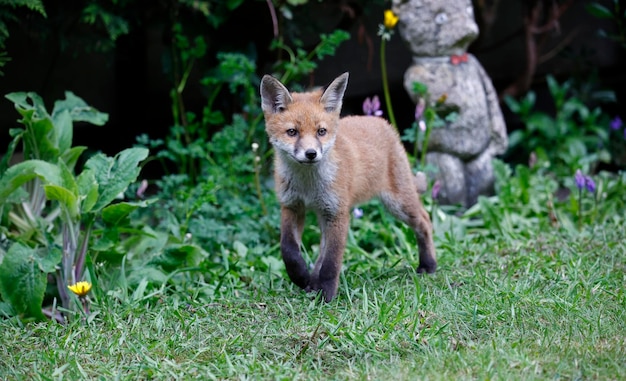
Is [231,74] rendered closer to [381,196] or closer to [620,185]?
[381,196]

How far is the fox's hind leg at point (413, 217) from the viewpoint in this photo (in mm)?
5051

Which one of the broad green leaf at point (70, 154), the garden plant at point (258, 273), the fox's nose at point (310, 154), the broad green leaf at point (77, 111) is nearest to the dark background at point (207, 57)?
the garden plant at point (258, 273)

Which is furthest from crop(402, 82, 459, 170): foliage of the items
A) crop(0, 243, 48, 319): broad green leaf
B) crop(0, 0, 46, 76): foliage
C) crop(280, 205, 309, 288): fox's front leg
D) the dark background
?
crop(0, 243, 48, 319): broad green leaf

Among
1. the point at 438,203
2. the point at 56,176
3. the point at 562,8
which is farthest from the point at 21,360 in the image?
the point at 562,8

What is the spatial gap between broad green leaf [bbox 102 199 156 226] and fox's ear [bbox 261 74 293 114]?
0.99m

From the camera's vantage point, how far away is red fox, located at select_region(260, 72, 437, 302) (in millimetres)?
4363

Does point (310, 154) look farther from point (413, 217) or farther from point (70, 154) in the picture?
point (70, 154)

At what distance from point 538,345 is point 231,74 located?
3648 mm

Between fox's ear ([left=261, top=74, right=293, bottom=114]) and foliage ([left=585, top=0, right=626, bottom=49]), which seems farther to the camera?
foliage ([left=585, top=0, right=626, bottom=49])

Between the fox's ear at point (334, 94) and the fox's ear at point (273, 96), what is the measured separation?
21cm

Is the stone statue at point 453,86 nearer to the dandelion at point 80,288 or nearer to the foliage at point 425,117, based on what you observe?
the foliage at point 425,117

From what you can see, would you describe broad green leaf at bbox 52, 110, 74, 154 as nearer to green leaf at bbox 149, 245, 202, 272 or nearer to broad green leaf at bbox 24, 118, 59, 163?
broad green leaf at bbox 24, 118, 59, 163

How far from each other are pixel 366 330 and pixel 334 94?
59.5 inches

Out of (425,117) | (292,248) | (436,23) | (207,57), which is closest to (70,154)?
(292,248)
